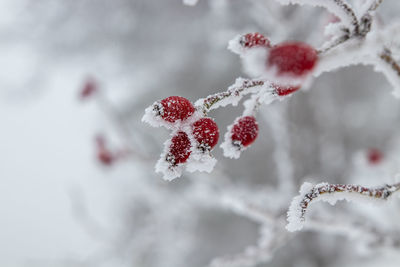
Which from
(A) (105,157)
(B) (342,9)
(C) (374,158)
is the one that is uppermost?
(A) (105,157)

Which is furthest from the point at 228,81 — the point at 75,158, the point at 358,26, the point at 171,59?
the point at 75,158

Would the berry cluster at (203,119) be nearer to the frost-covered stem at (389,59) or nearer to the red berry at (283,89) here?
the red berry at (283,89)

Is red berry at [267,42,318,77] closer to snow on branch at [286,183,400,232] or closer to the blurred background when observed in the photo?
snow on branch at [286,183,400,232]

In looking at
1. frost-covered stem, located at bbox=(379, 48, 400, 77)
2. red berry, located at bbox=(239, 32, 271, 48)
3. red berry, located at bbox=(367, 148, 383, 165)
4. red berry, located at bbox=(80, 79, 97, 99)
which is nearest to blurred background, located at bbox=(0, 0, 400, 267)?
red berry, located at bbox=(80, 79, 97, 99)

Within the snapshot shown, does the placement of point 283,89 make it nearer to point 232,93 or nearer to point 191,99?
point 232,93

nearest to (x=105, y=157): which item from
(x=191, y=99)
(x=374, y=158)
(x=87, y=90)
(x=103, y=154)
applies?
(x=103, y=154)

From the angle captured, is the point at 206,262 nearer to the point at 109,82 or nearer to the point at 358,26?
the point at 109,82
